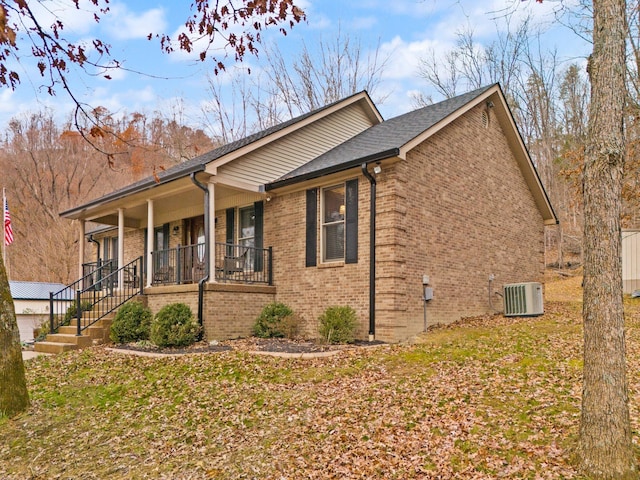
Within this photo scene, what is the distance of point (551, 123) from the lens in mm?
27078

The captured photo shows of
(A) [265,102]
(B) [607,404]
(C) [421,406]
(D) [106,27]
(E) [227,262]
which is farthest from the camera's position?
(A) [265,102]

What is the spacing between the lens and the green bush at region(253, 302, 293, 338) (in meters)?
11.3

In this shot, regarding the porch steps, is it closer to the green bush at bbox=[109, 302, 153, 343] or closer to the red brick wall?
the green bush at bbox=[109, 302, 153, 343]

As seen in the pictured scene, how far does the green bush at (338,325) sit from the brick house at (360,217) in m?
0.32

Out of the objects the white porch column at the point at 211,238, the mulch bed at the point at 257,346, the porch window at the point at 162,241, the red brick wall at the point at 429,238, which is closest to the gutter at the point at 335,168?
the red brick wall at the point at 429,238

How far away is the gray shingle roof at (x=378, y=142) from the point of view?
1064 centimetres

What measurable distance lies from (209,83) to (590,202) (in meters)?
27.3

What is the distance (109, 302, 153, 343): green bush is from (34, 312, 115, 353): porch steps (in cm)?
37

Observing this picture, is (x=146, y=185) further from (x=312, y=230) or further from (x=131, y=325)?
(x=312, y=230)

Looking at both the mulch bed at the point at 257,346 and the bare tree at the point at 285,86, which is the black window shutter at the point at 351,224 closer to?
the mulch bed at the point at 257,346

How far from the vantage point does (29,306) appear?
17.0 metres

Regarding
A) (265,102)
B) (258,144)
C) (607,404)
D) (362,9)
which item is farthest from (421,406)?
(265,102)

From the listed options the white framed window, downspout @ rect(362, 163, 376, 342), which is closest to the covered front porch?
the white framed window

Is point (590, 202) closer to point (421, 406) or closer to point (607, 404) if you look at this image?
point (607, 404)
